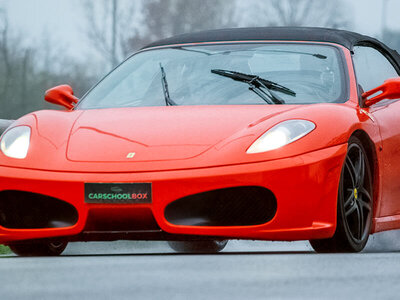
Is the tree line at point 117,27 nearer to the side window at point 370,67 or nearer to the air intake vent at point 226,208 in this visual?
the side window at point 370,67

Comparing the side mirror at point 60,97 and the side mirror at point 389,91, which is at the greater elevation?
the side mirror at point 389,91

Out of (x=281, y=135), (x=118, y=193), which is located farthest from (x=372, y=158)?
(x=118, y=193)

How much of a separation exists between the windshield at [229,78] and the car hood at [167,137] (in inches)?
11.3

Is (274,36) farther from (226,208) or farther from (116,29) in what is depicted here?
(116,29)

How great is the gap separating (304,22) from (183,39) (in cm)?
2691

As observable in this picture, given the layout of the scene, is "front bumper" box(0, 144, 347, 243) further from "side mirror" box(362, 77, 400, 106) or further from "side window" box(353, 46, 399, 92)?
"side window" box(353, 46, 399, 92)

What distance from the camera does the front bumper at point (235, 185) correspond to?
529 centimetres

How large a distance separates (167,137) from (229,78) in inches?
40.6

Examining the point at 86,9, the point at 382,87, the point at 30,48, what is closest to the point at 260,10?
the point at 86,9

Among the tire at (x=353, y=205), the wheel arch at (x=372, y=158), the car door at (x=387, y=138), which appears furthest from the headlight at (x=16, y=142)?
the car door at (x=387, y=138)

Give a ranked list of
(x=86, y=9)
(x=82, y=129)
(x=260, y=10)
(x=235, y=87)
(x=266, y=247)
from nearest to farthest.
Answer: (x=82, y=129), (x=235, y=87), (x=266, y=247), (x=86, y=9), (x=260, y=10)

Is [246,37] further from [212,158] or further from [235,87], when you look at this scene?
[212,158]

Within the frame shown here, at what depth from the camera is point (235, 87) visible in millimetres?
6402

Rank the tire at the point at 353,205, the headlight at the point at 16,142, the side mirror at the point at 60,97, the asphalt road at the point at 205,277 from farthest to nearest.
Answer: the side mirror at the point at 60,97, the headlight at the point at 16,142, the tire at the point at 353,205, the asphalt road at the point at 205,277
